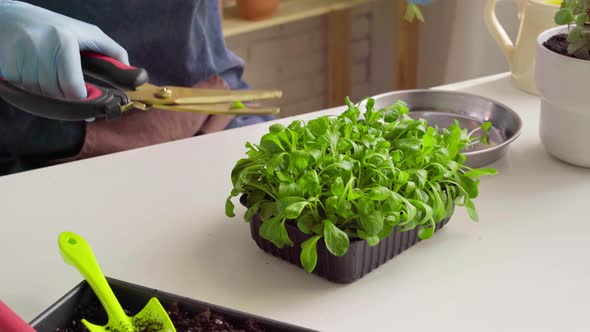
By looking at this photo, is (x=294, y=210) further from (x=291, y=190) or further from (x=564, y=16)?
(x=564, y=16)

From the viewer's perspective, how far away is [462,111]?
104 centimetres

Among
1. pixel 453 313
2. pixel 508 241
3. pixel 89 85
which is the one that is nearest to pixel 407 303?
pixel 453 313

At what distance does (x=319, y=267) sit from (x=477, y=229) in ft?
0.64

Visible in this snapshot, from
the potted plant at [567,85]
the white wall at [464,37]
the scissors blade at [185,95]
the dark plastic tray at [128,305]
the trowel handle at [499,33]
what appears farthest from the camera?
the white wall at [464,37]

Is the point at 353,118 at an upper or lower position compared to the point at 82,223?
upper

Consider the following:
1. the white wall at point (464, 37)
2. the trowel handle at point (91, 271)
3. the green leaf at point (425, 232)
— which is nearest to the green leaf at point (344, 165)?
the green leaf at point (425, 232)

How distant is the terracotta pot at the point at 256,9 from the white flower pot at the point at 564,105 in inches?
51.0

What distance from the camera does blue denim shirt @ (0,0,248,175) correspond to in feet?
3.97

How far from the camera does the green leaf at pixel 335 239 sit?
652 mm

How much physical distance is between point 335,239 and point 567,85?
402 mm

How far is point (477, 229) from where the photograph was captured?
80 centimetres

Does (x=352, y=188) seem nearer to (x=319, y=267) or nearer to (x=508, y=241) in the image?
(x=319, y=267)

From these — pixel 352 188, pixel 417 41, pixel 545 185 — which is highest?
pixel 352 188

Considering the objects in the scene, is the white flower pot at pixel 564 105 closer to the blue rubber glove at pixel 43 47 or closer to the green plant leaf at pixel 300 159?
the green plant leaf at pixel 300 159
